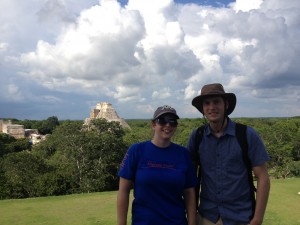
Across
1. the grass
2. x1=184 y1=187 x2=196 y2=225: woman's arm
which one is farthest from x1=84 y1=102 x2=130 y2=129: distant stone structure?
x1=184 y1=187 x2=196 y2=225: woman's arm

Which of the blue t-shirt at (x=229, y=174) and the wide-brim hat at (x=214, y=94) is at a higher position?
the wide-brim hat at (x=214, y=94)

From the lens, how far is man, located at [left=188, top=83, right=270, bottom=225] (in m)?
2.85

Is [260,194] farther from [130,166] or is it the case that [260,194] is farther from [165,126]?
[130,166]

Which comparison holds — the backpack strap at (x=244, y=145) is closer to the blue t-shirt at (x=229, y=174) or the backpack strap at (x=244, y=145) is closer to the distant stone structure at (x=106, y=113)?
the blue t-shirt at (x=229, y=174)

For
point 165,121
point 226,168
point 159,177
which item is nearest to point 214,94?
point 165,121

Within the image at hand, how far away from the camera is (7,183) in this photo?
59.5 ft

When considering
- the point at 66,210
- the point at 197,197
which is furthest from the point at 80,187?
the point at 197,197

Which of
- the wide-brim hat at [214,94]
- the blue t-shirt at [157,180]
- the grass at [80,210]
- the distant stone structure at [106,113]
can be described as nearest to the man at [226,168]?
the wide-brim hat at [214,94]

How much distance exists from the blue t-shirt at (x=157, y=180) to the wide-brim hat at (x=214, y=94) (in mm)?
→ 483

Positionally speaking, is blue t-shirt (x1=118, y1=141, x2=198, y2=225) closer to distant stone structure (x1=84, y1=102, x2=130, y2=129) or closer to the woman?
the woman

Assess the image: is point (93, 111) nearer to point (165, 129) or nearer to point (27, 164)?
point (27, 164)

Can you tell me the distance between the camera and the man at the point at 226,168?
2.85 m

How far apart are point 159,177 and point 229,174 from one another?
60 centimetres

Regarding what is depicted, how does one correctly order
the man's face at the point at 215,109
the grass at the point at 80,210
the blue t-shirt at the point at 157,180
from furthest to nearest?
the grass at the point at 80,210 < the man's face at the point at 215,109 < the blue t-shirt at the point at 157,180
